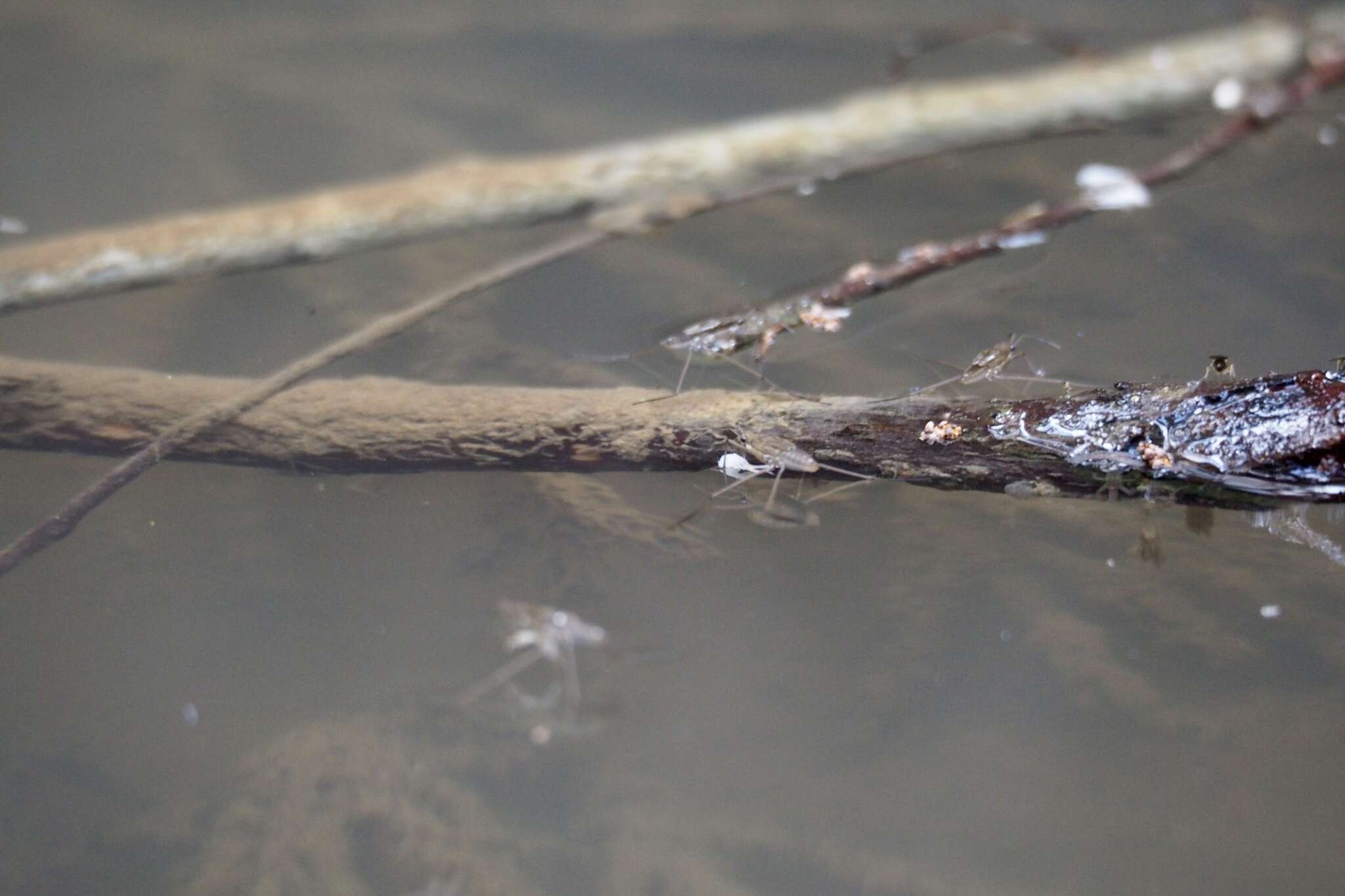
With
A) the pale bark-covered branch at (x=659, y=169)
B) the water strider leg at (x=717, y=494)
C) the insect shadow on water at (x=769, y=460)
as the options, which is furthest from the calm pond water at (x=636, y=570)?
the pale bark-covered branch at (x=659, y=169)

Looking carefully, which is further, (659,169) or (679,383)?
(679,383)

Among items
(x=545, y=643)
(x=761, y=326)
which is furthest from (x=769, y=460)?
(x=545, y=643)

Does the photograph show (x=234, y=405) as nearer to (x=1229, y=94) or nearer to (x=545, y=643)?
(x=545, y=643)

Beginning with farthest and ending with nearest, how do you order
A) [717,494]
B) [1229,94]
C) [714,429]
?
1. [717,494]
2. [714,429]
3. [1229,94]

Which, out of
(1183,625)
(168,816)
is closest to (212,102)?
(168,816)

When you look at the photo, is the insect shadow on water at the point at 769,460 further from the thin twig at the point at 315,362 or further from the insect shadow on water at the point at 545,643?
the insect shadow on water at the point at 545,643

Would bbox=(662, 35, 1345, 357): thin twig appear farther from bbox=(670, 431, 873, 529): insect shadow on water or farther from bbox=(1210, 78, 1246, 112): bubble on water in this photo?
bbox=(670, 431, 873, 529): insect shadow on water

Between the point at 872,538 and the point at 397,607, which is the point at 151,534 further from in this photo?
the point at 872,538

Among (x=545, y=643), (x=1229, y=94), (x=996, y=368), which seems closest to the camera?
(x=1229, y=94)
